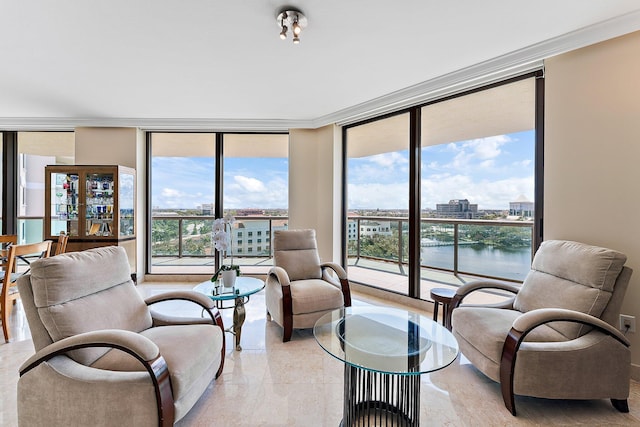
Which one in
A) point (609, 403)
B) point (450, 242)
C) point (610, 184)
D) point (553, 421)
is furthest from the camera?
point (450, 242)

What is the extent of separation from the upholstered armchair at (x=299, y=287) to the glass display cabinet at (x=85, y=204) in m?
2.52

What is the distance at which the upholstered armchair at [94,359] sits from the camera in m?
1.33

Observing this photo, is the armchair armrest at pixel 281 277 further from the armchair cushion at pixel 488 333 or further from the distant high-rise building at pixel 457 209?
the distant high-rise building at pixel 457 209

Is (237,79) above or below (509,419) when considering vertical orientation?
above

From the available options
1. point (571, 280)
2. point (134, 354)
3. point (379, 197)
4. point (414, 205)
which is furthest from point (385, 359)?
point (379, 197)

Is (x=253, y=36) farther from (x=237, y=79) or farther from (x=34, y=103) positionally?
(x=34, y=103)

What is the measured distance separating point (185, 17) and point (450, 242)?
3526 mm

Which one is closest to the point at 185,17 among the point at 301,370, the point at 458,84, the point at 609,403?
the point at 458,84

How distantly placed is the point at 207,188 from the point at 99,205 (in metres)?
1.47

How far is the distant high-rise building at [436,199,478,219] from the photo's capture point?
3.27 m

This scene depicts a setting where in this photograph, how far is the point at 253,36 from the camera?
219cm

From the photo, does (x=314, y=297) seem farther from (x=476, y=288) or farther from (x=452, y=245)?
(x=452, y=245)

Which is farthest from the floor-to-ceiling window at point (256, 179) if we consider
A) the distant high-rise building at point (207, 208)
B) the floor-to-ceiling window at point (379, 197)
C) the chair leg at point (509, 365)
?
the chair leg at point (509, 365)

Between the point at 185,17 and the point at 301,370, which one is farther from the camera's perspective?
the point at 301,370
